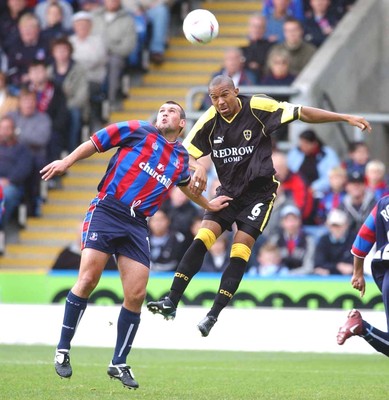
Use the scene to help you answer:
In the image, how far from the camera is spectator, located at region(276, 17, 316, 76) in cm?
2069

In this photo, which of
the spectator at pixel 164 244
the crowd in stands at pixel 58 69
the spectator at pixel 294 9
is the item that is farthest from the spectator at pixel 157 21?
the spectator at pixel 164 244

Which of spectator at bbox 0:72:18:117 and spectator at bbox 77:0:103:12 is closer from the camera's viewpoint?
spectator at bbox 0:72:18:117

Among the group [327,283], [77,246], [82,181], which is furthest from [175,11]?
[327,283]

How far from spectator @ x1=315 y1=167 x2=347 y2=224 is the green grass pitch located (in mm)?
2716

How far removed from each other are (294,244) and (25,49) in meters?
6.97

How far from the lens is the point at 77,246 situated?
1975 centimetres

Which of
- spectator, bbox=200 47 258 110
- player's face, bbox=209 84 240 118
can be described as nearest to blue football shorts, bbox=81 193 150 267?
player's face, bbox=209 84 240 118

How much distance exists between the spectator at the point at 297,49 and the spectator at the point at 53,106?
360 cm

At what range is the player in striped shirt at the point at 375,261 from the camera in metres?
11.1

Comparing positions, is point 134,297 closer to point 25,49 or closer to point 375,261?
point 375,261

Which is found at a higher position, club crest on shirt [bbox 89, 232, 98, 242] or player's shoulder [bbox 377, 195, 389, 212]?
player's shoulder [bbox 377, 195, 389, 212]

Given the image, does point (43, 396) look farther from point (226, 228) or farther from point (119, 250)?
point (226, 228)

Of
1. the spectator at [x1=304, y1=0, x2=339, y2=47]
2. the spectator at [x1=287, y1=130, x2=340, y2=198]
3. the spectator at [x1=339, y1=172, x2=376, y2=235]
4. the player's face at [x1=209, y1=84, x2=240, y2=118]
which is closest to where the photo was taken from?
the player's face at [x1=209, y1=84, x2=240, y2=118]

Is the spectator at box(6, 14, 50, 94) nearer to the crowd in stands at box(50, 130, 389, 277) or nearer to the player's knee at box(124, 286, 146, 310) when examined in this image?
the crowd in stands at box(50, 130, 389, 277)
